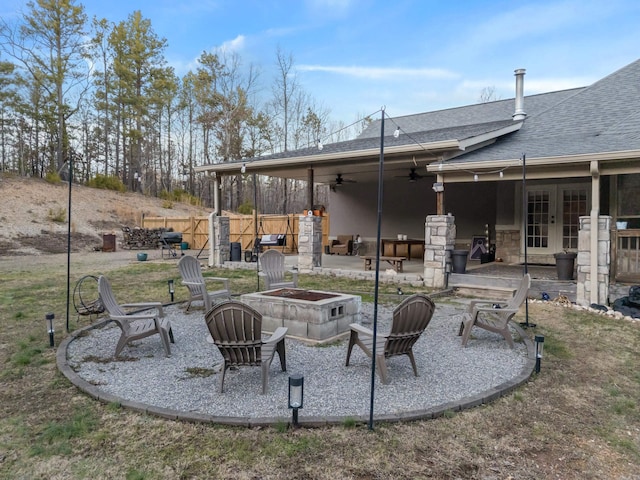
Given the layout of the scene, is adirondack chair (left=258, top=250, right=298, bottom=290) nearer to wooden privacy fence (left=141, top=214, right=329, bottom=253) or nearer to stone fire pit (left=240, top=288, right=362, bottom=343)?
stone fire pit (left=240, top=288, right=362, bottom=343)

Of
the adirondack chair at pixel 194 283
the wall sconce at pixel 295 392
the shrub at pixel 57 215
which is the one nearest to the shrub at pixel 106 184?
the shrub at pixel 57 215

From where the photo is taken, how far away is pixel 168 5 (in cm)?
1446

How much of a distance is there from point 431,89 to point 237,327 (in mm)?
21505

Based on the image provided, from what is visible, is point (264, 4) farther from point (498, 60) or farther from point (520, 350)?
point (520, 350)

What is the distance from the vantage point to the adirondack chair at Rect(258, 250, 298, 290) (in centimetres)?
734

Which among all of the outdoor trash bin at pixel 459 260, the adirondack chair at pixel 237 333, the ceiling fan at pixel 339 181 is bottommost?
the adirondack chair at pixel 237 333

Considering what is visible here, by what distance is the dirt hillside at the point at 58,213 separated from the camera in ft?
62.6

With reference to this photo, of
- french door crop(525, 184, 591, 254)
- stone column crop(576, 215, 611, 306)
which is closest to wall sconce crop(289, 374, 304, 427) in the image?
stone column crop(576, 215, 611, 306)

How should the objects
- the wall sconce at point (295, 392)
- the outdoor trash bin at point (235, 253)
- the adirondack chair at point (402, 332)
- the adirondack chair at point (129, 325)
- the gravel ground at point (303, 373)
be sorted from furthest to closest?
the outdoor trash bin at point (235, 253), the adirondack chair at point (129, 325), the adirondack chair at point (402, 332), the gravel ground at point (303, 373), the wall sconce at point (295, 392)

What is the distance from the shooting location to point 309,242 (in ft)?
37.3

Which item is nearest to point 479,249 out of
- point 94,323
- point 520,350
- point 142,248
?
point 520,350

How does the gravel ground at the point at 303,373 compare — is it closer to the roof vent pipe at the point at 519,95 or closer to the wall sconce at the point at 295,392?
the wall sconce at the point at 295,392

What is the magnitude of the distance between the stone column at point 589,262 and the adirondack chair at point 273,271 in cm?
510

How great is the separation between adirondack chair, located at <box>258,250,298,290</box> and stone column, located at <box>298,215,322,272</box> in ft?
11.4
